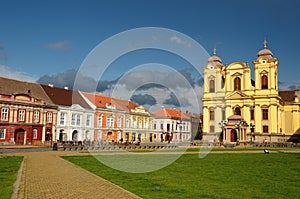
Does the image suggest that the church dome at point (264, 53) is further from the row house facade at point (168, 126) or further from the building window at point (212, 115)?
the row house facade at point (168, 126)

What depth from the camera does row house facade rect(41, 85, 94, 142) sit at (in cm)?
5228

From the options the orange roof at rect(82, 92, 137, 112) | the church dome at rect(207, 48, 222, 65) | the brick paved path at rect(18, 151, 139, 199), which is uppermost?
the church dome at rect(207, 48, 222, 65)

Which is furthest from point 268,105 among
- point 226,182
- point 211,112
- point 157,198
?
point 157,198

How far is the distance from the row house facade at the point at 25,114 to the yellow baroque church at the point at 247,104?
1241 inches

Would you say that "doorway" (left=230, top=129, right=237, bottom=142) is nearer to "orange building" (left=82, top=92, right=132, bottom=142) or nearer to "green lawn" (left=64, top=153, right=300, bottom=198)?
"orange building" (left=82, top=92, right=132, bottom=142)

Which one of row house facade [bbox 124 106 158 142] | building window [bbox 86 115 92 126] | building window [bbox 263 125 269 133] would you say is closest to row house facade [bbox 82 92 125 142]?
building window [bbox 86 115 92 126]

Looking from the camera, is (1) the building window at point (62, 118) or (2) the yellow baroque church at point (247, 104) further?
(2) the yellow baroque church at point (247, 104)

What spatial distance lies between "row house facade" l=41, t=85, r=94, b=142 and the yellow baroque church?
83.9 ft

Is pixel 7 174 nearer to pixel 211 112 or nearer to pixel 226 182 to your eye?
pixel 226 182

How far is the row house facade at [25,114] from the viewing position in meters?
43.1

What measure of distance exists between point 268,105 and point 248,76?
741 cm

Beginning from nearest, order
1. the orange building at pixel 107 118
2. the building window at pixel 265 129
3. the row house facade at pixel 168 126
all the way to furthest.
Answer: the orange building at pixel 107 118 → the building window at pixel 265 129 → the row house facade at pixel 168 126

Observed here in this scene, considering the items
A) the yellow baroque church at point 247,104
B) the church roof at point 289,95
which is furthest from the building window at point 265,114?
the church roof at point 289,95

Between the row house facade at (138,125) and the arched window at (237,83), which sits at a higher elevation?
the arched window at (237,83)
